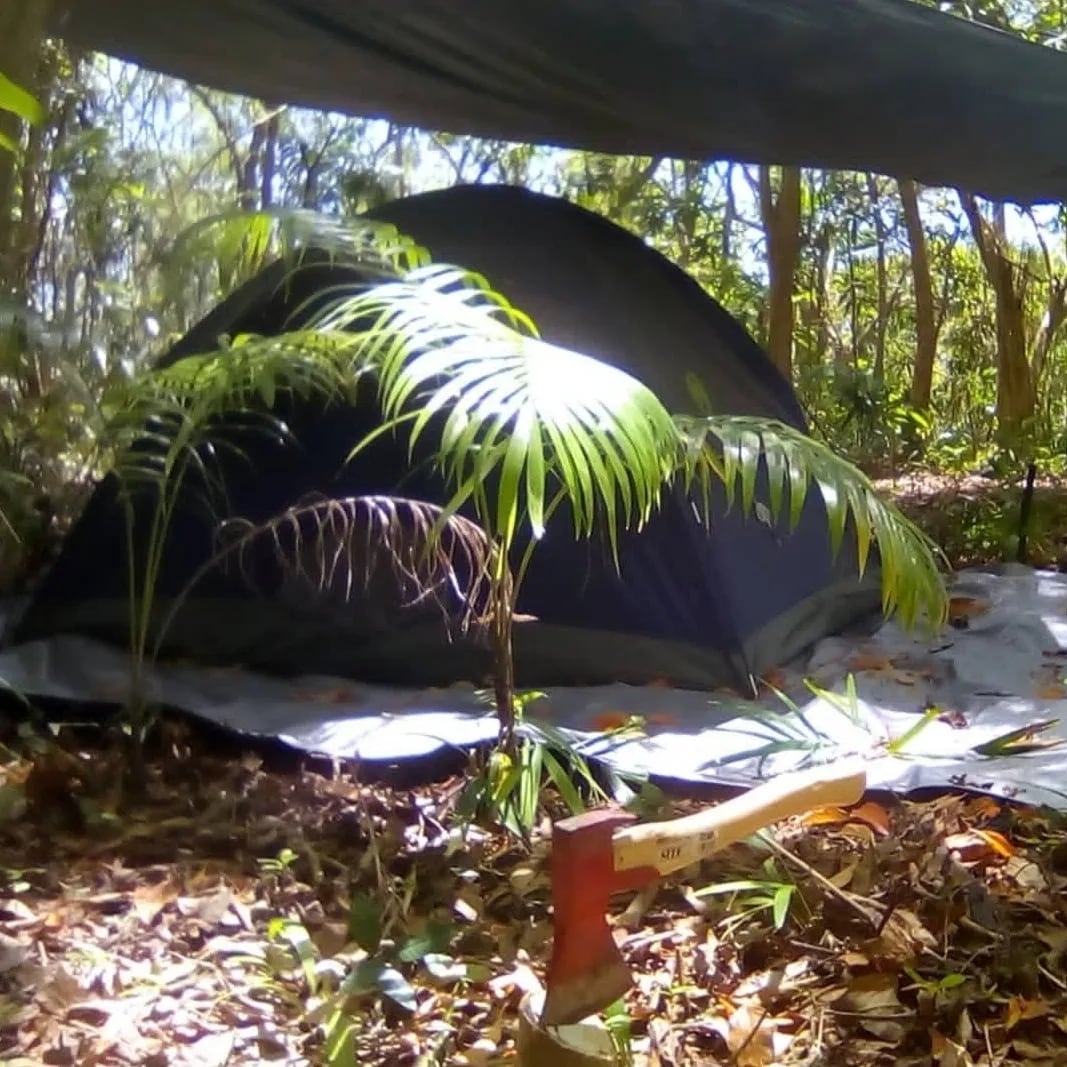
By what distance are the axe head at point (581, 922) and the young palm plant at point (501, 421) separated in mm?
451

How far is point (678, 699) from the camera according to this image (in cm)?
255

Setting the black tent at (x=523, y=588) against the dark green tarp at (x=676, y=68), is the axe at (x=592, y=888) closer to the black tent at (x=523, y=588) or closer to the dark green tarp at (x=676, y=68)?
the black tent at (x=523, y=588)

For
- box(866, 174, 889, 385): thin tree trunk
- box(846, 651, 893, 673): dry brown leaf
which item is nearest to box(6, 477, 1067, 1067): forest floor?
box(846, 651, 893, 673): dry brown leaf

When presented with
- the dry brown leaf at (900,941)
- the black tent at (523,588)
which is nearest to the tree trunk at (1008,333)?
the black tent at (523,588)

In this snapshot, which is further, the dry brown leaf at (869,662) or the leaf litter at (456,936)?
the dry brown leaf at (869,662)

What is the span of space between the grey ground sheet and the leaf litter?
0.45 feet

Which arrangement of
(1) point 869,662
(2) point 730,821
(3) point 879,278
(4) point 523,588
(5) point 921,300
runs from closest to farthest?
(2) point 730,821 → (4) point 523,588 → (1) point 869,662 → (5) point 921,300 → (3) point 879,278

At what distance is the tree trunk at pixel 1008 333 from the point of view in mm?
5926

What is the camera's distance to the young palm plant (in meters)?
1.58

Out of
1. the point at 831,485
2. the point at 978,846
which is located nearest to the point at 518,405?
the point at 831,485

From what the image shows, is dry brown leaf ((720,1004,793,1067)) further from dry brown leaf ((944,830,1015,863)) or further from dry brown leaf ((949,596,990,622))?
dry brown leaf ((949,596,990,622))

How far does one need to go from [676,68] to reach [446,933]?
1733 mm

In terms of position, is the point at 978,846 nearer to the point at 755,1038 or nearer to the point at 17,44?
the point at 755,1038

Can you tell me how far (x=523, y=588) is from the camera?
9.04 feet
